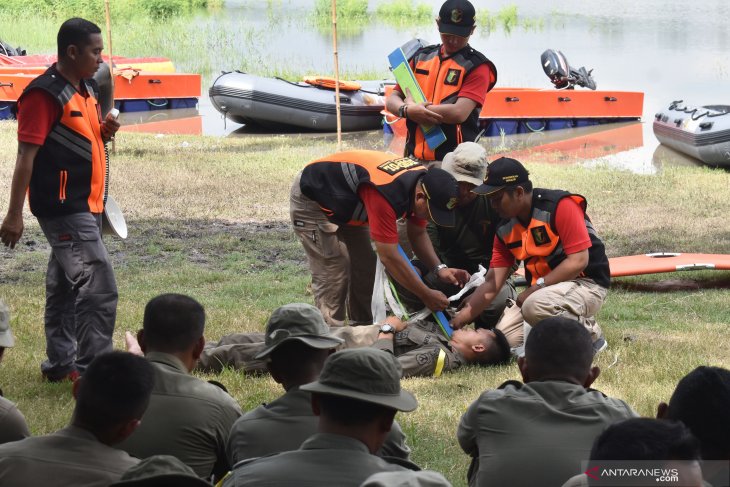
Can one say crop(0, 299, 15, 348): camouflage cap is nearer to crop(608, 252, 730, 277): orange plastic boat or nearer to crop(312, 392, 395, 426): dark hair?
crop(312, 392, 395, 426): dark hair

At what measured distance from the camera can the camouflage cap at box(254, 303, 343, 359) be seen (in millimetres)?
3812

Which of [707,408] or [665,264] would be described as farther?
[665,264]

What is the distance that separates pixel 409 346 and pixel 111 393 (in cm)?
368

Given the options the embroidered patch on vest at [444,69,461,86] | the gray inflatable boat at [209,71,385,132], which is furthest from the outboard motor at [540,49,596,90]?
the embroidered patch on vest at [444,69,461,86]

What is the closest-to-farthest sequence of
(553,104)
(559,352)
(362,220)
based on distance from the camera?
(559,352) → (362,220) → (553,104)

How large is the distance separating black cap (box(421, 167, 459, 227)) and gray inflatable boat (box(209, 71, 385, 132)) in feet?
43.9

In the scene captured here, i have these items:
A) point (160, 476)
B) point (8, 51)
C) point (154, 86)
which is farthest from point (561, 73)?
point (160, 476)

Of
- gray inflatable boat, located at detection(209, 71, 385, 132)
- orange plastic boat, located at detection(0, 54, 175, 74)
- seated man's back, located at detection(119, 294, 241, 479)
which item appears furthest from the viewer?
orange plastic boat, located at detection(0, 54, 175, 74)

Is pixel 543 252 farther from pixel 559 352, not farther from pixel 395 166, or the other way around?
pixel 559 352

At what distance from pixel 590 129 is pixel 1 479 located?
18.3m

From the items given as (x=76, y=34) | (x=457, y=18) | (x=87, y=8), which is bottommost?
(x=87, y=8)

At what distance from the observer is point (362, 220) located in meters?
6.89

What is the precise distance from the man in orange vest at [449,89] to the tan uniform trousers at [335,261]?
2.85 ft

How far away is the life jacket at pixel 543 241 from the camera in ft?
20.6
